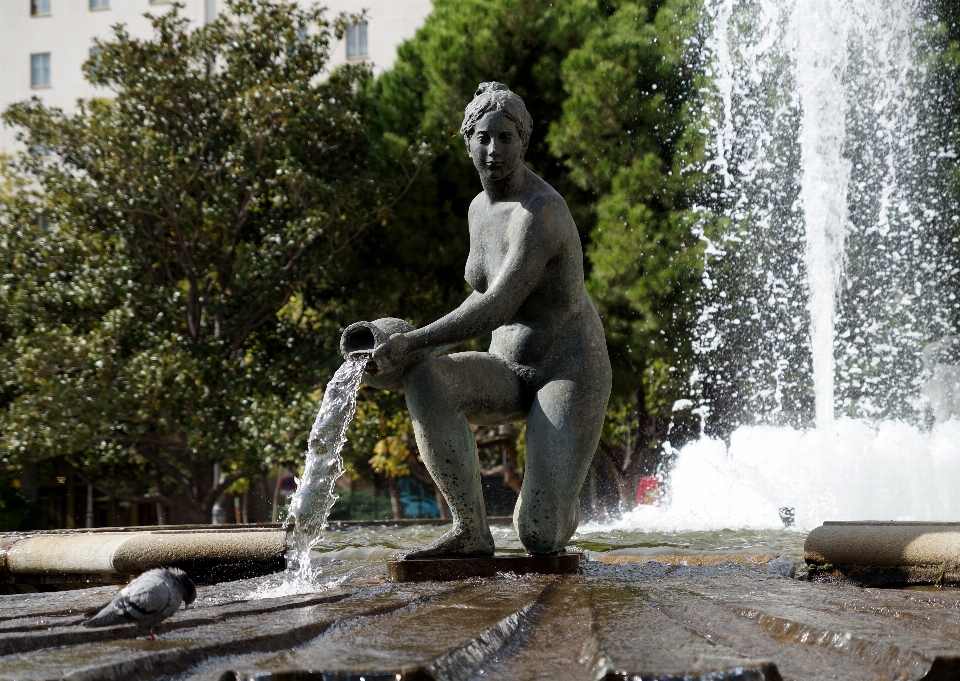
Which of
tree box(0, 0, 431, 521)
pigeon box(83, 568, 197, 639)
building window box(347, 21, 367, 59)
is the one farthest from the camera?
building window box(347, 21, 367, 59)

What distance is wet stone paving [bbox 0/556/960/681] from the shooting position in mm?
1879

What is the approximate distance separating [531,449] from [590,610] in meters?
1.29

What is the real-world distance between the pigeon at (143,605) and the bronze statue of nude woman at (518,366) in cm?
126

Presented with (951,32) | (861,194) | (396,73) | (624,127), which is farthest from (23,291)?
(951,32)

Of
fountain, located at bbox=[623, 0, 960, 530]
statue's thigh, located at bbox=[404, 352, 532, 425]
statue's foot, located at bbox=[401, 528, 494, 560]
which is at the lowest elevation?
statue's foot, located at bbox=[401, 528, 494, 560]

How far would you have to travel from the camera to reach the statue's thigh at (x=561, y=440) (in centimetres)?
379

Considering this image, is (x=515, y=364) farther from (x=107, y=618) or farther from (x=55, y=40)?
(x=55, y=40)

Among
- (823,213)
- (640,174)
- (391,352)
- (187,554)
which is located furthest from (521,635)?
(823,213)

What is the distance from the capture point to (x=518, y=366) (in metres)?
3.91

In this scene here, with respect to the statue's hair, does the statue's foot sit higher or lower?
lower

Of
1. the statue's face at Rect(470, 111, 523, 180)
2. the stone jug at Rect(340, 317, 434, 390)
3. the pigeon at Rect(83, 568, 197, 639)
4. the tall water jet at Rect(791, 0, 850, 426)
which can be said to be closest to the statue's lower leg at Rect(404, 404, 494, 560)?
the stone jug at Rect(340, 317, 434, 390)

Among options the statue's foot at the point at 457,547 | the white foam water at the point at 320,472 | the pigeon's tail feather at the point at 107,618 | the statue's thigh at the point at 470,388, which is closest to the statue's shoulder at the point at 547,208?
the statue's thigh at the point at 470,388

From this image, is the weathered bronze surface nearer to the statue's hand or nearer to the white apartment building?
the statue's hand

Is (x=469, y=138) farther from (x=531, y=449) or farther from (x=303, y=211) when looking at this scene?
(x=303, y=211)
